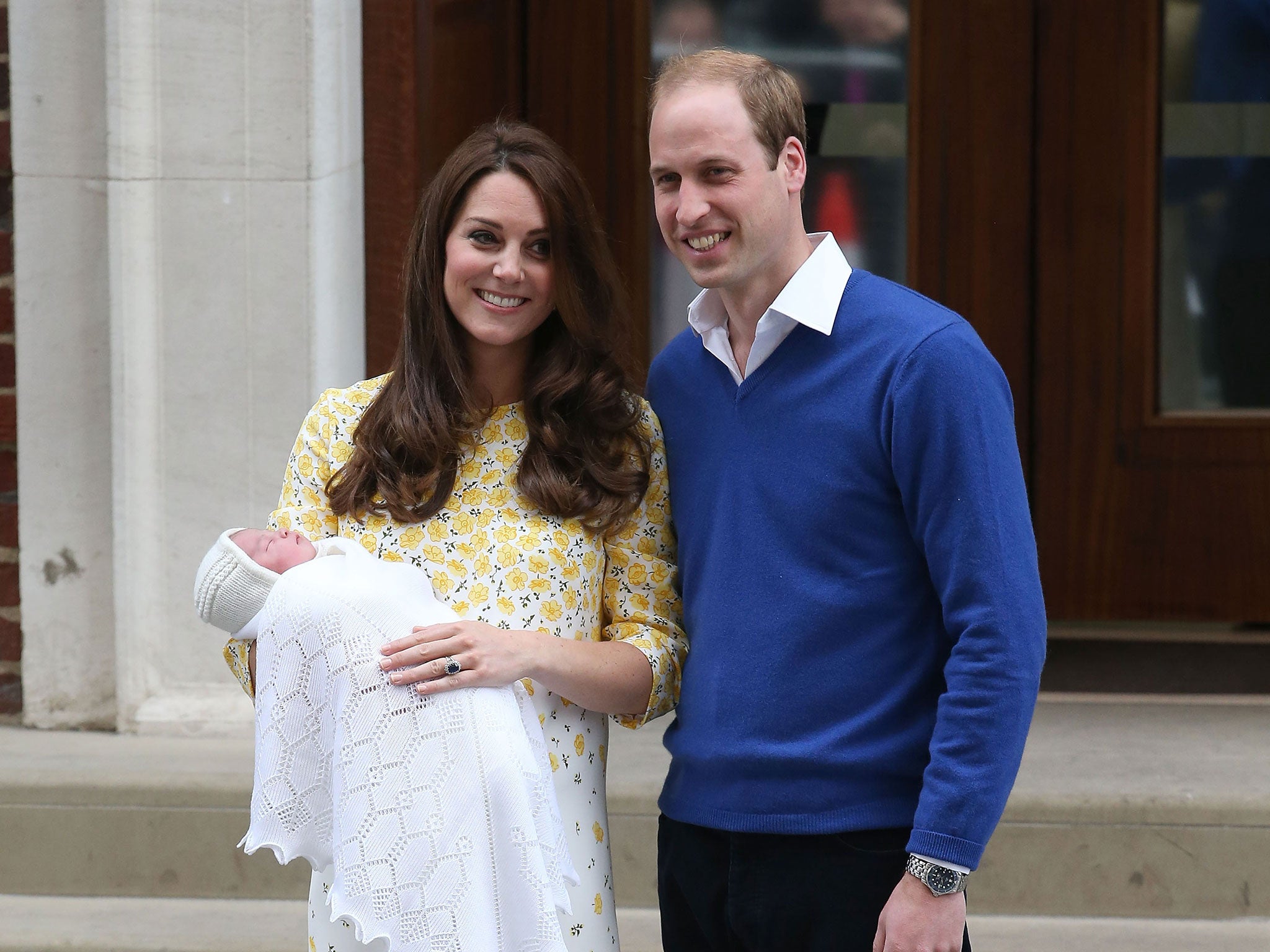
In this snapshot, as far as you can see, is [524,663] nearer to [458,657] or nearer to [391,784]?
[458,657]

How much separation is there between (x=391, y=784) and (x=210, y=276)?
2.27 metres

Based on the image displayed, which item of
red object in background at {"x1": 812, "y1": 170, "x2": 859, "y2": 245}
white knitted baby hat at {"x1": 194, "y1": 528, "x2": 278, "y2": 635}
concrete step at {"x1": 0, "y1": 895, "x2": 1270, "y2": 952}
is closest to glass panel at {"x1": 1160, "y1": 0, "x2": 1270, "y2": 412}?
red object in background at {"x1": 812, "y1": 170, "x2": 859, "y2": 245}

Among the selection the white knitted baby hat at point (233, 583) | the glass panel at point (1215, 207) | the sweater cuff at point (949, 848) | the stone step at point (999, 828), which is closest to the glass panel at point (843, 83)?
the glass panel at point (1215, 207)

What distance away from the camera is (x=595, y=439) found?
2.31 meters

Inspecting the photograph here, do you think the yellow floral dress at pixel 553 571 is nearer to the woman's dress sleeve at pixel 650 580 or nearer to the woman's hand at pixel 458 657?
the woman's dress sleeve at pixel 650 580

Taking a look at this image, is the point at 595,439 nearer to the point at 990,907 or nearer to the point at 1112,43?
the point at 990,907

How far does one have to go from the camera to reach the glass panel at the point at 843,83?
432 cm

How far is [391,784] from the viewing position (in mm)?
1959

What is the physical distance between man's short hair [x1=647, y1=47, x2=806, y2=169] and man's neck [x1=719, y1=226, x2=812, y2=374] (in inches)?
5.3

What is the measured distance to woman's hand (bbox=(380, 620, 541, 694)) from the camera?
78.2 inches

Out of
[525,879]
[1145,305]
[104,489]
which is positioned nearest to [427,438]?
[525,879]

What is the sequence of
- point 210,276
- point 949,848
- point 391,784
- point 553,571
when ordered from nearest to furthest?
point 949,848
point 391,784
point 553,571
point 210,276

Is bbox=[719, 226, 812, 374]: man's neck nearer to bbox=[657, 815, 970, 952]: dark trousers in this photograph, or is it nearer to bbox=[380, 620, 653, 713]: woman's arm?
bbox=[380, 620, 653, 713]: woman's arm


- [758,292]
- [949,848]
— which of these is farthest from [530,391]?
[949,848]
